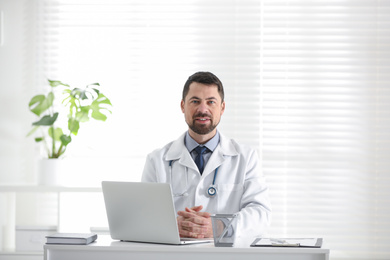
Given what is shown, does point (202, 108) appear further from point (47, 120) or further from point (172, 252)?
point (47, 120)

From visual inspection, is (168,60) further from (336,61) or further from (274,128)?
(336,61)

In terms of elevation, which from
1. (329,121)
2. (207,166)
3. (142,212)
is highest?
(329,121)

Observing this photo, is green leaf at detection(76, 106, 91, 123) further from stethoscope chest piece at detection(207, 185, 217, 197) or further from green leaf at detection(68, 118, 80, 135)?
stethoscope chest piece at detection(207, 185, 217, 197)

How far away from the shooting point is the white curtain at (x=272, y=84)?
12.1 ft

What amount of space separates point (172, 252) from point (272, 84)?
2.06 m

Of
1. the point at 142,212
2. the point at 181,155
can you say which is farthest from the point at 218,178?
the point at 142,212

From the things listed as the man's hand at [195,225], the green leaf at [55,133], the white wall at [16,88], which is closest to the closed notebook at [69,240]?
the man's hand at [195,225]

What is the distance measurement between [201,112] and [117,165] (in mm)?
1312

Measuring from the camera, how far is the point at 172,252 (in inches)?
73.8

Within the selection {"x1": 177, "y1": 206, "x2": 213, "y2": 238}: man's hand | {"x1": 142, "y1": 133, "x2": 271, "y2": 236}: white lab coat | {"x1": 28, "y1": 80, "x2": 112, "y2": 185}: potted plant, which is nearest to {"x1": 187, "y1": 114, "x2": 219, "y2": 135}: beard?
{"x1": 142, "y1": 133, "x2": 271, "y2": 236}: white lab coat

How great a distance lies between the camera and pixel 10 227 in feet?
11.2

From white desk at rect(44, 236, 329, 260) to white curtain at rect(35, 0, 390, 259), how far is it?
1.81 m

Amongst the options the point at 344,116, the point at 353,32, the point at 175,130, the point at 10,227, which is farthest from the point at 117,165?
the point at 353,32

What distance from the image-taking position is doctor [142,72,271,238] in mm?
2557
